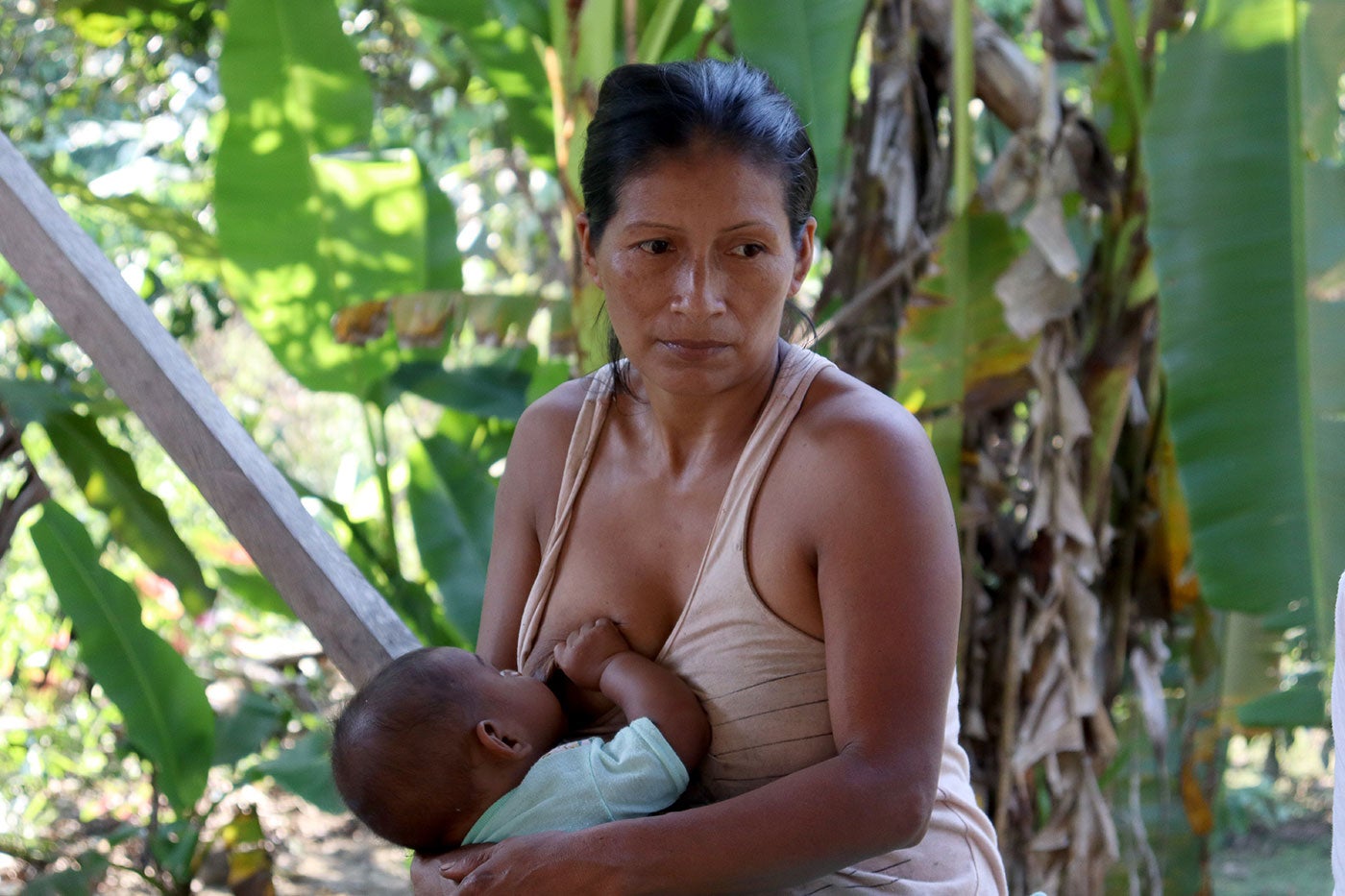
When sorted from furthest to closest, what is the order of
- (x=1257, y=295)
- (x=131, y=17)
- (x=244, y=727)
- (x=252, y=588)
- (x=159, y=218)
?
(x=131, y=17)
(x=252, y=588)
(x=159, y=218)
(x=244, y=727)
(x=1257, y=295)

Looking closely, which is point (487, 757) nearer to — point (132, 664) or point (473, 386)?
point (132, 664)

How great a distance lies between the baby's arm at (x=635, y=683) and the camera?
53.7 inches

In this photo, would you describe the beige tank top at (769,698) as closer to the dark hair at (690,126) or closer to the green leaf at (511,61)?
the dark hair at (690,126)

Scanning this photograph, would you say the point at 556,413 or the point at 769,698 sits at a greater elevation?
the point at 556,413

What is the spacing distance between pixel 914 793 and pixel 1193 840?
2.11 meters

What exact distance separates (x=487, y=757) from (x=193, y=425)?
2.01 feet

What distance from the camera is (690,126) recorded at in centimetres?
133

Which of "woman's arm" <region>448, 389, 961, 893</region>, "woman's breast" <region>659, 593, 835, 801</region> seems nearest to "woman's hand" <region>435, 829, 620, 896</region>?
"woman's arm" <region>448, 389, 961, 893</region>

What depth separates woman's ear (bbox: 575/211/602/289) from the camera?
1460 millimetres

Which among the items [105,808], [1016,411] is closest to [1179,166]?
[1016,411]

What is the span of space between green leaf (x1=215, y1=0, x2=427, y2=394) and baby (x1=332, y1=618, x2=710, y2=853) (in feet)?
5.61

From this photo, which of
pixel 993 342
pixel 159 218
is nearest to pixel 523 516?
pixel 993 342

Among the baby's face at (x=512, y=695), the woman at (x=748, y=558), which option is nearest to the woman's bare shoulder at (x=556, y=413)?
the woman at (x=748, y=558)

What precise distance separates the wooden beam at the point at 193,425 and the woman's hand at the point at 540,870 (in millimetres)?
396
